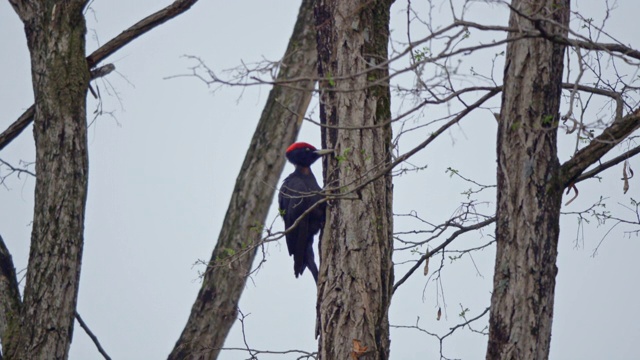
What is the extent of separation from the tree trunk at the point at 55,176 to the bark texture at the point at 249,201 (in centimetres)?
204

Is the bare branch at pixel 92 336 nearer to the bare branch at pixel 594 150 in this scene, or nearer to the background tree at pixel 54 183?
the background tree at pixel 54 183

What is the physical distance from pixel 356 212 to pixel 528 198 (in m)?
1.27

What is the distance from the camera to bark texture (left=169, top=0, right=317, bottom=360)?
8523 mm

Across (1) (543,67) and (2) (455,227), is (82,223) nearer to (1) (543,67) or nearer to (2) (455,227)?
(2) (455,227)

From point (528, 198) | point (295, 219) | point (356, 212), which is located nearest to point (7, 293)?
point (295, 219)

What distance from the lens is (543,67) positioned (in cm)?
445

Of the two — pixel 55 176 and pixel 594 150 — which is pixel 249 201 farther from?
pixel 594 150

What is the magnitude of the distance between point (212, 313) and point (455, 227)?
12.7ft

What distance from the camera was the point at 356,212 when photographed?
537 centimetres

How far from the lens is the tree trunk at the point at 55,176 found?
638cm

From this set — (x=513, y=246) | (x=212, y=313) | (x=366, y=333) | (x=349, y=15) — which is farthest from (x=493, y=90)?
(x=212, y=313)

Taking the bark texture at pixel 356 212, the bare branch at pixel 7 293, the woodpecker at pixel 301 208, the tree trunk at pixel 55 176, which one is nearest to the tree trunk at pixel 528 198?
the bark texture at pixel 356 212

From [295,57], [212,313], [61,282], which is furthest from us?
[295,57]

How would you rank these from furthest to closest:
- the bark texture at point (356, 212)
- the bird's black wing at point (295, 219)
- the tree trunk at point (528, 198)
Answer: the bird's black wing at point (295, 219)
the bark texture at point (356, 212)
the tree trunk at point (528, 198)
